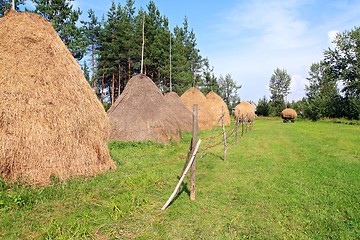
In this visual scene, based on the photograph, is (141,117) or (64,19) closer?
(141,117)

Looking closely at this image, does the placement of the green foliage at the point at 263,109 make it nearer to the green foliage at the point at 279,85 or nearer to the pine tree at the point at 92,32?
the green foliage at the point at 279,85

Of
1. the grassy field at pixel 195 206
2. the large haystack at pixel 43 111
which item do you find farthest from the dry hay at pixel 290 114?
the large haystack at pixel 43 111

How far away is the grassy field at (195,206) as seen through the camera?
3.89 m

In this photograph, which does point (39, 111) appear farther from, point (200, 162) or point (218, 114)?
point (218, 114)

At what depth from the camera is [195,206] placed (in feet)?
16.3

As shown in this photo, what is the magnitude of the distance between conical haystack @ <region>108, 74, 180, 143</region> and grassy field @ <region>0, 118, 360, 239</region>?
3652 mm

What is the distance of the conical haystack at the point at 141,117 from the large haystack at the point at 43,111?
14.1 ft

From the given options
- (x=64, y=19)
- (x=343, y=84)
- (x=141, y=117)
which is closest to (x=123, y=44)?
(x=64, y=19)

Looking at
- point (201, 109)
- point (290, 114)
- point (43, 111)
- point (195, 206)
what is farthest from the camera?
point (290, 114)

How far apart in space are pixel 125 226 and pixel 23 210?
216cm

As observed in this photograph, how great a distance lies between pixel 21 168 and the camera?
518 centimetres

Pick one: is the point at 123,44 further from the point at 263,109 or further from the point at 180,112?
the point at 263,109

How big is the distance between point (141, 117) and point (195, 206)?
23.9 feet

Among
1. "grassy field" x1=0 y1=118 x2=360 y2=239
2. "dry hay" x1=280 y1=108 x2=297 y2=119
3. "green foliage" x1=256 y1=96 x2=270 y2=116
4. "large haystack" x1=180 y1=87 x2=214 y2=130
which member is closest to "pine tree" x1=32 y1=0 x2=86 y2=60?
"large haystack" x1=180 y1=87 x2=214 y2=130
